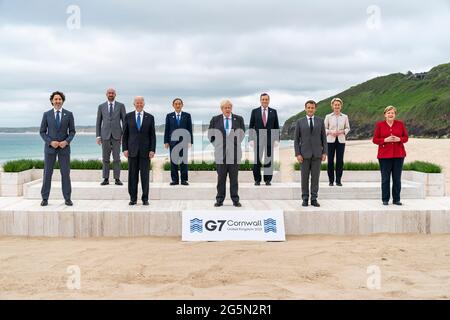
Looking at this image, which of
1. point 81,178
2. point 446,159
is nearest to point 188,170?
point 81,178

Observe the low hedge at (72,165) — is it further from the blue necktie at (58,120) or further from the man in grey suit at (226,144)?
the man in grey suit at (226,144)

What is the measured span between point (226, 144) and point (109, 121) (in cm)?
258

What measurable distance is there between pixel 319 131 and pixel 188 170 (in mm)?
3438

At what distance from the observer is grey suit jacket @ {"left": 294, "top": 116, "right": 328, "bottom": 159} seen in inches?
309

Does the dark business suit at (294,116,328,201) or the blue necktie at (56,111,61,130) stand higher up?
the blue necktie at (56,111,61,130)

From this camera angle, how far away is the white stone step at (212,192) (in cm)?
873

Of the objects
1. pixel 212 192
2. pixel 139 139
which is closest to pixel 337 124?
pixel 212 192

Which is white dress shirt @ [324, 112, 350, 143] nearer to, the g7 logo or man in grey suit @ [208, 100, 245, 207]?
man in grey suit @ [208, 100, 245, 207]

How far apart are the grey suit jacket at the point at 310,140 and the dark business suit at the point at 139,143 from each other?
2363 mm

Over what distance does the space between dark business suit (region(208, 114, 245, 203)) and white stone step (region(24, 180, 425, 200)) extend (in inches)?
41.0

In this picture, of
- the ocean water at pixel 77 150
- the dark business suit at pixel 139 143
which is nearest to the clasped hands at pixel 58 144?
the dark business suit at pixel 139 143

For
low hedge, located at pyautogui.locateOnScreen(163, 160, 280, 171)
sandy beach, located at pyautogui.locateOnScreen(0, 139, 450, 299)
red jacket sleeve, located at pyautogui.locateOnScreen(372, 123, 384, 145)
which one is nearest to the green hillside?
low hedge, located at pyautogui.locateOnScreen(163, 160, 280, 171)

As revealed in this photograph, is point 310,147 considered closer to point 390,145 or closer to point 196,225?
point 390,145

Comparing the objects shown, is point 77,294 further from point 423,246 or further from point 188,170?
point 188,170
